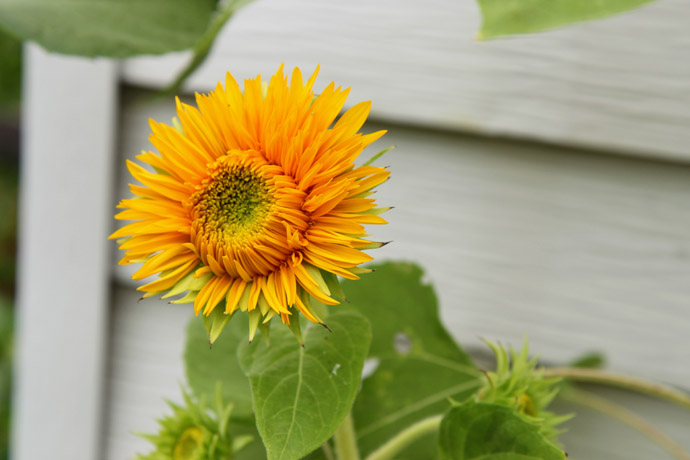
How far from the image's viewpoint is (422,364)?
422 millimetres

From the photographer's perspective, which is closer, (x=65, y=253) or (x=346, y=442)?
(x=346, y=442)

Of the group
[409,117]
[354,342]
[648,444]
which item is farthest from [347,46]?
[648,444]

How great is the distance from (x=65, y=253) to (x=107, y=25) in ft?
0.92

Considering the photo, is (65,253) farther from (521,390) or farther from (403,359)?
(521,390)

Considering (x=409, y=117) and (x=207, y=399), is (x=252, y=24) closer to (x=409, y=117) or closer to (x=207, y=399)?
(x=409, y=117)

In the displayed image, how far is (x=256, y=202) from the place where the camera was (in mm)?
262

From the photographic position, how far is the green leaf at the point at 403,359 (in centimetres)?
41

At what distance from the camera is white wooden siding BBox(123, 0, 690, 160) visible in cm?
41

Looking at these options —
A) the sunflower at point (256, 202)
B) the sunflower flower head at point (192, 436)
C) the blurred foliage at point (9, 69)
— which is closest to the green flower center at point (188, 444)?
the sunflower flower head at point (192, 436)

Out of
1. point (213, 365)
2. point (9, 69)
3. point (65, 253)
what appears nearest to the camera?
point (213, 365)

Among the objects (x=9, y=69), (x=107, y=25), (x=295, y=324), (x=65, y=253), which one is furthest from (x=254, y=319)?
(x=9, y=69)

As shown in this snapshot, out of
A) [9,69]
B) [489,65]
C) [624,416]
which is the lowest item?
[624,416]

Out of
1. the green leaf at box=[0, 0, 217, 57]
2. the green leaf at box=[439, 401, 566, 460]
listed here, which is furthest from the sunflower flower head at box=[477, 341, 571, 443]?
the green leaf at box=[0, 0, 217, 57]

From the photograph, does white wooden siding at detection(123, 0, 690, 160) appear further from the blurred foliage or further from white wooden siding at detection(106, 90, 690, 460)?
the blurred foliage
